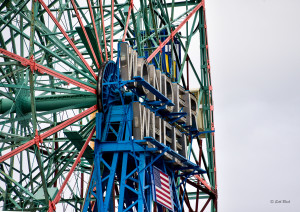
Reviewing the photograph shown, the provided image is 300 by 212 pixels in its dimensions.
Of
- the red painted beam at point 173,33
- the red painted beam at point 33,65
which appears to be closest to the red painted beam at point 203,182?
the red painted beam at point 173,33

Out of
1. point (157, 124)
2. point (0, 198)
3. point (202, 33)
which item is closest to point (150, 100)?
point (157, 124)

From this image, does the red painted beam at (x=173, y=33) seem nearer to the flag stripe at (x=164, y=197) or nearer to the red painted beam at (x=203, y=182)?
the flag stripe at (x=164, y=197)

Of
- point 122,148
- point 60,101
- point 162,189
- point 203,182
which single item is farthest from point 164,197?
point 203,182

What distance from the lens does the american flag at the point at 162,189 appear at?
53125mm

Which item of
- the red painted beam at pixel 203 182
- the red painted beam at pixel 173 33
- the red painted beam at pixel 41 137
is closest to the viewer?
the red painted beam at pixel 41 137

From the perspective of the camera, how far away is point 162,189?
2124 inches

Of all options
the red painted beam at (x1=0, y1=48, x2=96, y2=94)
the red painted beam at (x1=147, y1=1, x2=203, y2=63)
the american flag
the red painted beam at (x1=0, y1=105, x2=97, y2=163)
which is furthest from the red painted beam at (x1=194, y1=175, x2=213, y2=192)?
the red painted beam at (x1=0, y1=48, x2=96, y2=94)

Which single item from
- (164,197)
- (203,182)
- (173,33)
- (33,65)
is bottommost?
(164,197)

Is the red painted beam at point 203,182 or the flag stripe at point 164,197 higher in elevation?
the red painted beam at point 203,182

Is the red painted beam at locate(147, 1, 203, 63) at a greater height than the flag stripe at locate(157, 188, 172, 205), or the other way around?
the red painted beam at locate(147, 1, 203, 63)

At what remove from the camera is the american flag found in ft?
174

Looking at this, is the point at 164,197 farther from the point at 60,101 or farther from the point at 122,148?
the point at 60,101

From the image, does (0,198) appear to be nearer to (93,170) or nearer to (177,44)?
(93,170)

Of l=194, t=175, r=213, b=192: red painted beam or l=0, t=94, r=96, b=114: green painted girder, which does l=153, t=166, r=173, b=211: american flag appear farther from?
l=194, t=175, r=213, b=192: red painted beam
